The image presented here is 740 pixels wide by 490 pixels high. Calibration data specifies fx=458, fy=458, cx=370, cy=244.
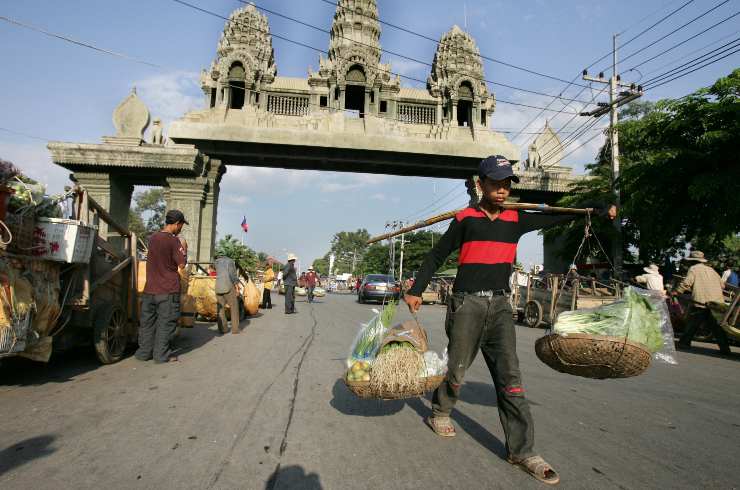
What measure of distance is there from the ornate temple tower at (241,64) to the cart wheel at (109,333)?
1964 cm

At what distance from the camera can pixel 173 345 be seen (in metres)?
7.55

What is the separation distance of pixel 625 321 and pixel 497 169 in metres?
1.48

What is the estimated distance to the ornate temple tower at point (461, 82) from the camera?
25344 mm

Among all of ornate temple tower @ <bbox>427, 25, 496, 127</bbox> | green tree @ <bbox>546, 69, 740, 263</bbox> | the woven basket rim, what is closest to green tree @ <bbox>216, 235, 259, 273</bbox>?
ornate temple tower @ <bbox>427, 25, 496, 127</bbox>

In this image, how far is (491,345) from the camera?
10.7 feet

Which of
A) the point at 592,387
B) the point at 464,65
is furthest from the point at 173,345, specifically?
the point at 464,65

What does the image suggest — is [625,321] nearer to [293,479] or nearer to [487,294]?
[487,294]

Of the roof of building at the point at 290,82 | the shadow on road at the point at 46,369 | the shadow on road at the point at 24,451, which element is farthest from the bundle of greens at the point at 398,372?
the roof of building at the point at 290,82

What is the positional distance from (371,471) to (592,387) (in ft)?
12.1

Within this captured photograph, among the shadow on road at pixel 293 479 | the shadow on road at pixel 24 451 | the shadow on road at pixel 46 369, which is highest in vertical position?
the shadow on road at pixel 293 479

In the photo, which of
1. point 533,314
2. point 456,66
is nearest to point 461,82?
point 456,66

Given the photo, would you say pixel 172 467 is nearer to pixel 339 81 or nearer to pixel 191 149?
pixel 191 149

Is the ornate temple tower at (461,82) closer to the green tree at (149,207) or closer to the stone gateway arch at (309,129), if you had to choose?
the stone gateway arch at (309,129)

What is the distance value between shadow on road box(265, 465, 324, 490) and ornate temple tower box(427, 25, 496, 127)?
78.6 feet
